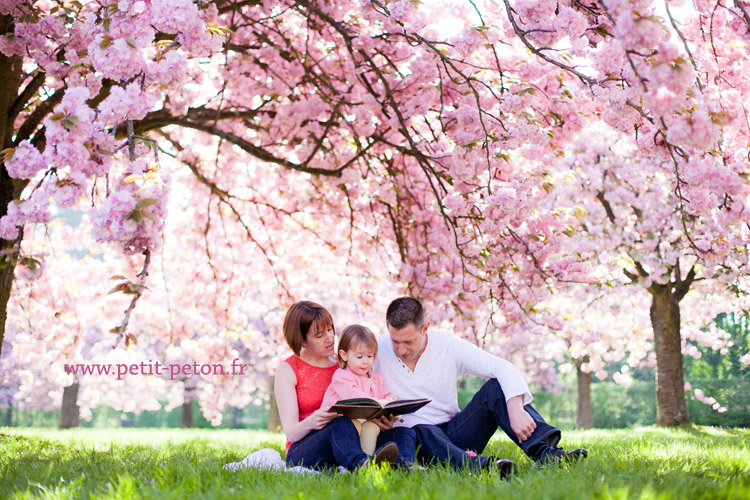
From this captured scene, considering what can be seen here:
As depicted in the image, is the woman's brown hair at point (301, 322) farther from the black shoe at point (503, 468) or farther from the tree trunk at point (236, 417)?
the tree trunk at point (236, 417)

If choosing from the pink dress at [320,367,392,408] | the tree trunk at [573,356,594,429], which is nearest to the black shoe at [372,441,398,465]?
the pink dress at [320,367,392,408]

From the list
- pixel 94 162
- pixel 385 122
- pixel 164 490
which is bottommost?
pixel 164 490

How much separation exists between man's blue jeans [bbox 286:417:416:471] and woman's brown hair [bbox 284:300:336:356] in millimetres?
478

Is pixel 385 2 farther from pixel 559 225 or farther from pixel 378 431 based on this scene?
pixel 378 431

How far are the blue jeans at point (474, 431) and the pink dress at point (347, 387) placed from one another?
31cm

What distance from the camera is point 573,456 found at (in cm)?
276

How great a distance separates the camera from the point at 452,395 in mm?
3344

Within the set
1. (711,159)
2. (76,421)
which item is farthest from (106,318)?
(76,421)

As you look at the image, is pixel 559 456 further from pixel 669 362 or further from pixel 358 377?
pixel 669 362

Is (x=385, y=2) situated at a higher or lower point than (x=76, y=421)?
higher

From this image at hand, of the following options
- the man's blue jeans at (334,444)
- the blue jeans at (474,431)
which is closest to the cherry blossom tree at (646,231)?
the blue jeans at (474,431)

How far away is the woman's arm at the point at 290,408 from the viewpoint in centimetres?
295

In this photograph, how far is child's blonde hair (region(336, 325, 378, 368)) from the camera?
307 centimetres

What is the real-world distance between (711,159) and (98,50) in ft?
9.56
